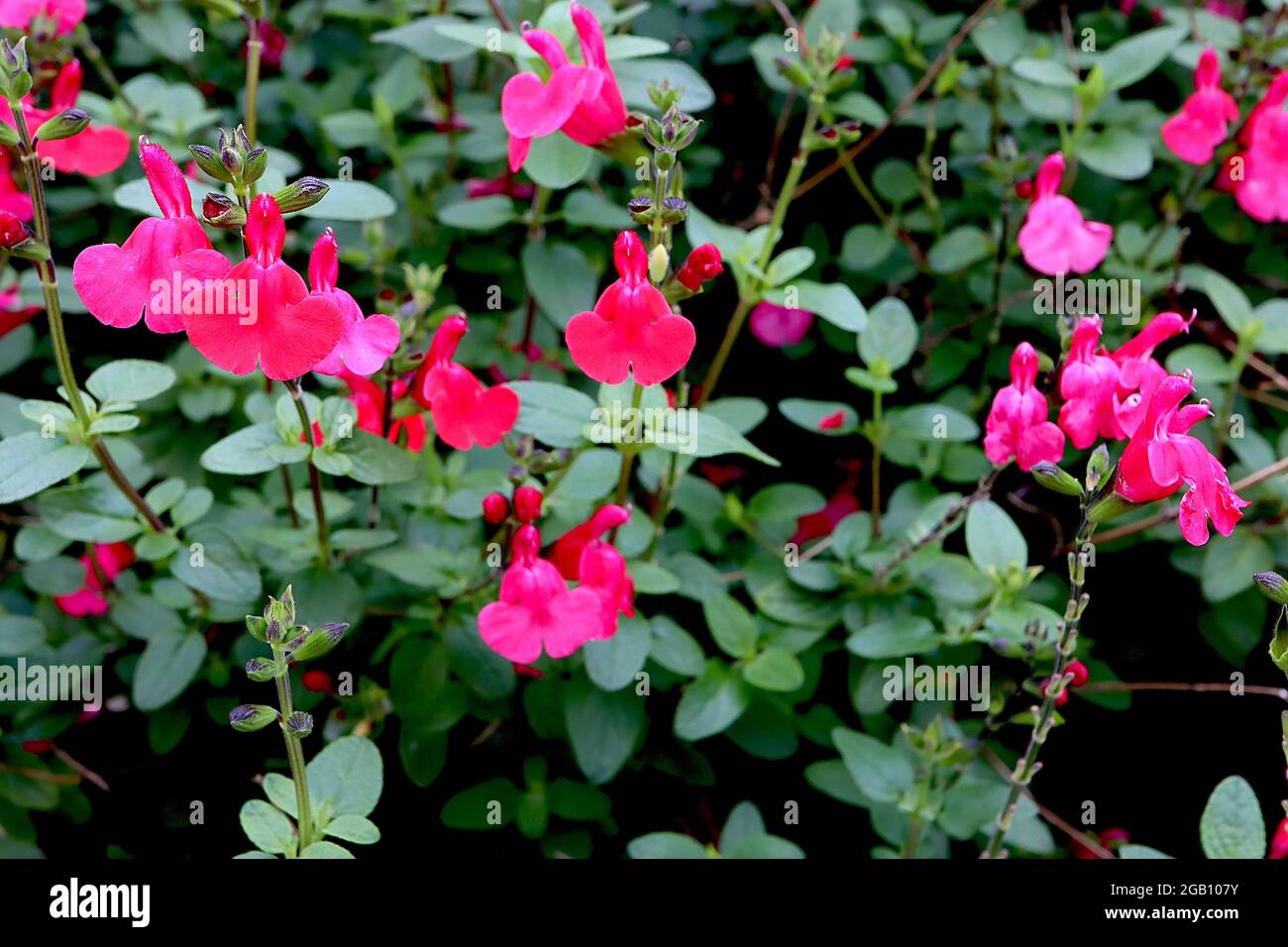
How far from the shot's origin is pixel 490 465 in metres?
1.77

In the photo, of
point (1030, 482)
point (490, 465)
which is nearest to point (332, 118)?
point (490, 465)

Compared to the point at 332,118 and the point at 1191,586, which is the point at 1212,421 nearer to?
the point at 1191,586

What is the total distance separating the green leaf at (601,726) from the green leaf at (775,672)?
0.58 ft

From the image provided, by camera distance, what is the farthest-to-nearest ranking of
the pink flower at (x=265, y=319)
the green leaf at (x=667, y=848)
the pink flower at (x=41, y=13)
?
the pink flower at (x=41, y=13), the green leaf at (x=667, y=848), the pink flower at (x=265, y=319)

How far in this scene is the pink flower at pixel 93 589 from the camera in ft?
5.71

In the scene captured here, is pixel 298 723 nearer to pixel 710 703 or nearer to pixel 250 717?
pixel 250 717

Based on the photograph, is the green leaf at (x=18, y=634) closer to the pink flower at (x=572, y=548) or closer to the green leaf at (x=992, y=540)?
the pink flower at (x=572, y=548)

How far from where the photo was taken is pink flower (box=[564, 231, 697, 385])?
115 centimetres

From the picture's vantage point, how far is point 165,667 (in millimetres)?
1542

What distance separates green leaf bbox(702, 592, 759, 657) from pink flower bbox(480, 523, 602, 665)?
13.6 inches

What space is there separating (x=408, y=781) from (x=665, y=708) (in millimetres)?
448

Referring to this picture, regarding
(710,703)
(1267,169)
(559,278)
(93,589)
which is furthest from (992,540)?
(93,589)

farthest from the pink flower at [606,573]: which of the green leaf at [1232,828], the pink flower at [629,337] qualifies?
the green leaf at [1232,828]

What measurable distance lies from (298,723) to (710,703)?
2.29 feet
